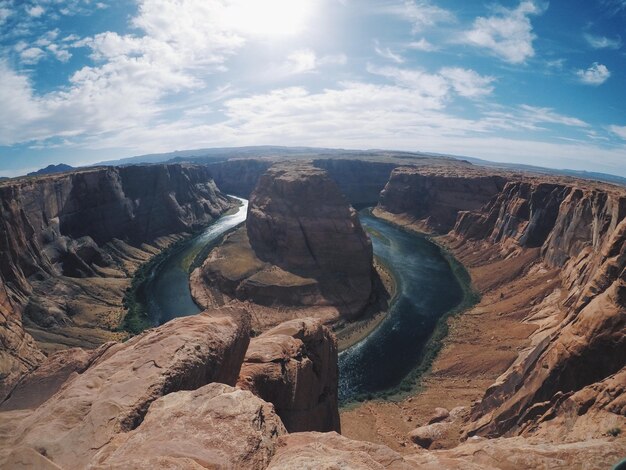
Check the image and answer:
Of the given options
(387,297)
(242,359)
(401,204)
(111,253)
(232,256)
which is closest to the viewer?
(242,359)

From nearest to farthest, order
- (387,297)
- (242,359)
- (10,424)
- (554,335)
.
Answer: (10,424) < (242,359) < (554,335) < (387,297)

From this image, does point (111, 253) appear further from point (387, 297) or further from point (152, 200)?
point (387, 297)

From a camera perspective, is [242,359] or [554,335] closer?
[242,359]

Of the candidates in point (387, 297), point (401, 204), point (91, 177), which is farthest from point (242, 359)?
point (401, 204)

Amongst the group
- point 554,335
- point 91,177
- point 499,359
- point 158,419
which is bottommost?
point 499,359

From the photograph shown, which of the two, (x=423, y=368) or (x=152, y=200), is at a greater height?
(x=152, y=200)
